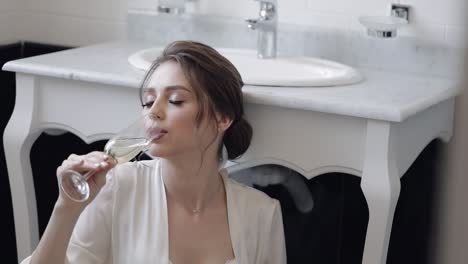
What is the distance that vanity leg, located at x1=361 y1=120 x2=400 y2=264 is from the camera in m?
1.31

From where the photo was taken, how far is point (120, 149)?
1172 millimetres

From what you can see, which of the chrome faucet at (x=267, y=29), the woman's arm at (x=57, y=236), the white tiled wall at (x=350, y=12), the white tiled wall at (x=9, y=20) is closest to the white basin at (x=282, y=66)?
the chrome faucet at (x=267, y=29)

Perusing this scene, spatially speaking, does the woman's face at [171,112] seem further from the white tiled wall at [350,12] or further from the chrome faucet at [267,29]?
the white tiled wall at [350,12]

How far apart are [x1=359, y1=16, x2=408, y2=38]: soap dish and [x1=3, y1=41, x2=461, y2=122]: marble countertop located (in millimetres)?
96

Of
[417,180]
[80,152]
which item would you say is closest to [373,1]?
[417,180]

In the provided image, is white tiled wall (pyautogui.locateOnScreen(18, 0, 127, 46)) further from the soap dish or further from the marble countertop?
the soap dish

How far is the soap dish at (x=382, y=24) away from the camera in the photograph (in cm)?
164

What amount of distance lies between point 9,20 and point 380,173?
1.33 meters

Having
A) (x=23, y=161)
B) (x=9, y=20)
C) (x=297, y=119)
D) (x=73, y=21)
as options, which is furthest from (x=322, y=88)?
(x=9, y=20)

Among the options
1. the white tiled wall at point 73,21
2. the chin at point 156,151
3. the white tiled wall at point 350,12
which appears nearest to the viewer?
the chin at point 156,151

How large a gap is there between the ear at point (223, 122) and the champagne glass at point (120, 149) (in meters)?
0.13

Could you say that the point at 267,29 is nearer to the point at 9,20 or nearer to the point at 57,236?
the point at 57,236

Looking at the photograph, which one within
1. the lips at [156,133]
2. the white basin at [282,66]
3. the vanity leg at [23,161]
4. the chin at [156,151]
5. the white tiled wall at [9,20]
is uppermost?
the white tiled wall at [9,20]

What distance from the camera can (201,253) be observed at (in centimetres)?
136
